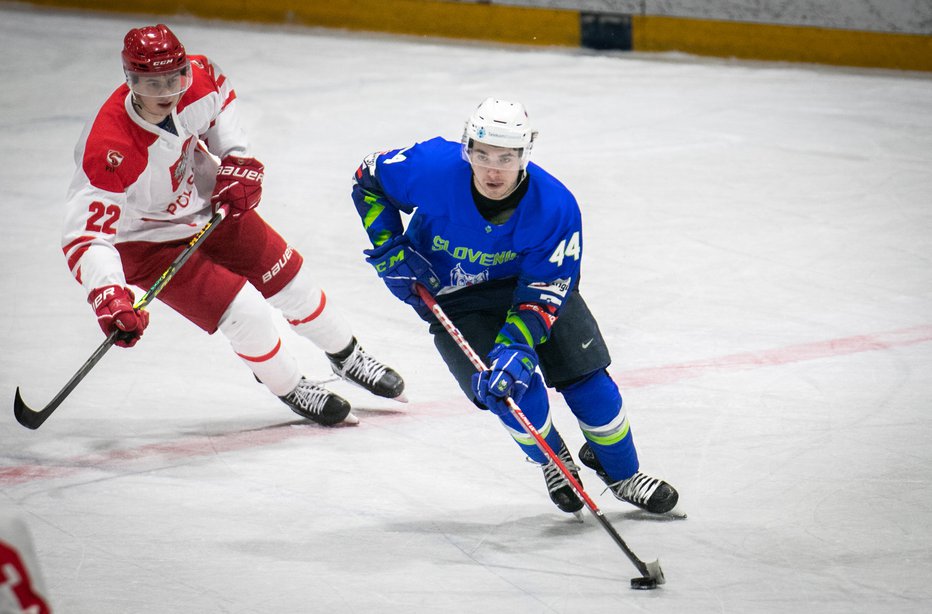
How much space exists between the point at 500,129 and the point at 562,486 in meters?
0.93

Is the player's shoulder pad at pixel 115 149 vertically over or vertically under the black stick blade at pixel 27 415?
over

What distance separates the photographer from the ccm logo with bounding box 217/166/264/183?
388 centimetres

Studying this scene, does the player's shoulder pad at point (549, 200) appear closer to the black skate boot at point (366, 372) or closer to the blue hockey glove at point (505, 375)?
the blue hockey glove at point (505, 375)

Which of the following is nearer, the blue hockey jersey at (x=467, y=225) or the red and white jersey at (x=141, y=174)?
the blue hockey jersey at (x=467, y=225)

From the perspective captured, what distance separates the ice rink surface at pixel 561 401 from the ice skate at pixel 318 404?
5 cm

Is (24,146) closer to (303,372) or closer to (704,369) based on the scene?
(303,372)

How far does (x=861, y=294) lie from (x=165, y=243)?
2.48m

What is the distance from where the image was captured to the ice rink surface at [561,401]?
10.0 feet

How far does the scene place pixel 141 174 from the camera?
370cm

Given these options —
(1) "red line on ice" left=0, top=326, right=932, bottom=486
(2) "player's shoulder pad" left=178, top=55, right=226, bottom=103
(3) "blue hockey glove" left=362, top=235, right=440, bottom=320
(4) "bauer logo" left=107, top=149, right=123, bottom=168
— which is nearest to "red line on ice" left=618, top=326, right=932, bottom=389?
(1) "red line on ice" left=0, top=326, right=932, bottom=486

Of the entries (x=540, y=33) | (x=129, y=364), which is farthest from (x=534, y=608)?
(x=540, y=33)

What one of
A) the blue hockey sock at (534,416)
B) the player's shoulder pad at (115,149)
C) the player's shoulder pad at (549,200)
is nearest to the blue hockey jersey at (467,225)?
the player's shoulder pad at (549,200)

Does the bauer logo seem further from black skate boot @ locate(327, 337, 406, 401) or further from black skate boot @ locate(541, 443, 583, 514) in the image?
black skate boot @ locate(541, 443, 583, 514)

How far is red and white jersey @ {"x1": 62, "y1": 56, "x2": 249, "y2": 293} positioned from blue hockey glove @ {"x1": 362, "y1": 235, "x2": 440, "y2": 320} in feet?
2.52
